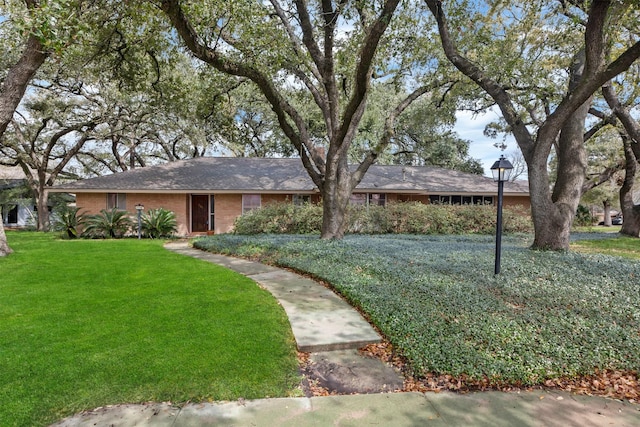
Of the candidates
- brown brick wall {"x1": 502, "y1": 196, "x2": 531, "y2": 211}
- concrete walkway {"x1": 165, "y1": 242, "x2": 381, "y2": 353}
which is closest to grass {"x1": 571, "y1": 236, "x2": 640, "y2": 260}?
brown brick wall {"x1": 502, "y1": 196, "x2": 531, "y2": 211}

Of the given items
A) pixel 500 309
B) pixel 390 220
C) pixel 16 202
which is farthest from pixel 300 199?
pixel 16 202

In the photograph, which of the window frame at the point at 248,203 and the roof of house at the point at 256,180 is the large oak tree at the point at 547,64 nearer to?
the roof of house at the point at 256,180

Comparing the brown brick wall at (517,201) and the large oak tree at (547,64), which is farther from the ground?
the large oak tree at (547,64)

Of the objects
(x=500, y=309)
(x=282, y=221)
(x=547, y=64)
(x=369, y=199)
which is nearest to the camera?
(x=500, y=309)

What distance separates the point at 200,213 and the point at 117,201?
3.63m

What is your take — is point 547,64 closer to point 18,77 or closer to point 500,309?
point 500,309

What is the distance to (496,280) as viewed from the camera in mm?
5508

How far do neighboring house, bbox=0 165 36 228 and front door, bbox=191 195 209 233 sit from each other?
1396 cm

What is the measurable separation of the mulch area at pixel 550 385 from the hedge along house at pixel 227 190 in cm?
1282

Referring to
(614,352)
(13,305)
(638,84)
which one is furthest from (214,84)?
(638,84)

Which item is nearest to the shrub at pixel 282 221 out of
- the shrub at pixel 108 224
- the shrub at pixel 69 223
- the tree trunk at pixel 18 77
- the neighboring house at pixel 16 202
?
the shrub at pixel 108 224

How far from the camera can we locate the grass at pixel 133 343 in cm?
280

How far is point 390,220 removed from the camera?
48.3 ft

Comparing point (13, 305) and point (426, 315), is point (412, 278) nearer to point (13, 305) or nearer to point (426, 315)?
point (426, 315)
